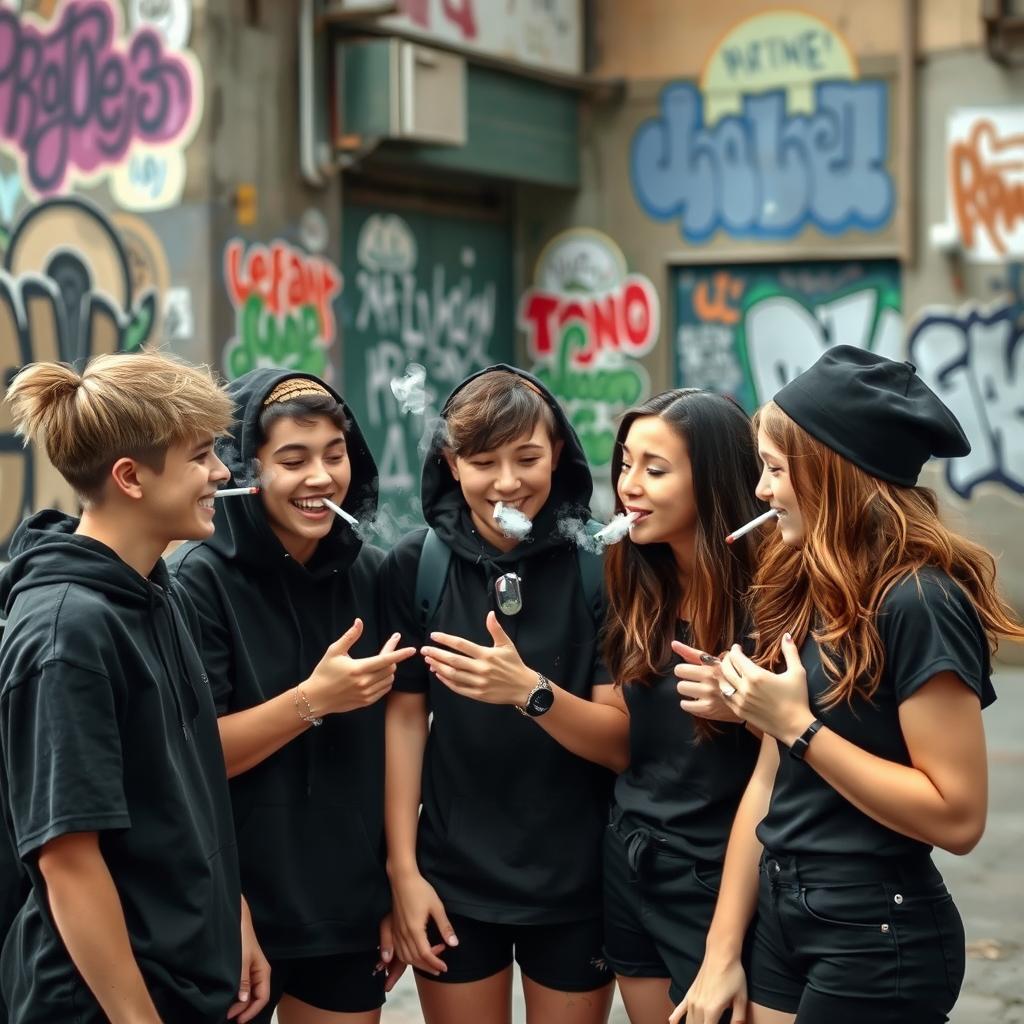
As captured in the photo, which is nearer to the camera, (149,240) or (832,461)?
(832,461)

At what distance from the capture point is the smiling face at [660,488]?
10.2 ft

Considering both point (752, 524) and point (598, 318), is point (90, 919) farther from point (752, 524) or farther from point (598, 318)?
point (598, 318)

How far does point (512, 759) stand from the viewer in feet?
10.5

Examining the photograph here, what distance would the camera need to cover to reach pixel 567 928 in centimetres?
321

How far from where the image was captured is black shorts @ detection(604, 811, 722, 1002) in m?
2.99

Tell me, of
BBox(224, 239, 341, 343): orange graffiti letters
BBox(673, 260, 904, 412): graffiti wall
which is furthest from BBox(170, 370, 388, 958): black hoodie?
BBox(673, 260, 904, 412): graffiti wall

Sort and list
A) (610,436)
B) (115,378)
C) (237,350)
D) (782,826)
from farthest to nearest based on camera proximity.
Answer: (610,436), (237,350), (782,826), (115,378)

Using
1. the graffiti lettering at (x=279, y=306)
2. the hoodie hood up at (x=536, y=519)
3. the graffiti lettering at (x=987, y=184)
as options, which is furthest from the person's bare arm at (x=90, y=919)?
the graffiti lettering at (x=987, y=184)

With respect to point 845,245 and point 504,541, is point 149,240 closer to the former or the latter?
point 845,245

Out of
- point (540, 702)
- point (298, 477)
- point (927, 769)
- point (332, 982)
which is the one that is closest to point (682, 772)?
point (540, 702)

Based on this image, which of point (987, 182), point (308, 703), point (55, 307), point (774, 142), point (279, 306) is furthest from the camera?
point (774, 142)

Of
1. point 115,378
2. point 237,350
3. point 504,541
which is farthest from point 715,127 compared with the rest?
point 115,378

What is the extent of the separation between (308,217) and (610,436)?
3.18 meters

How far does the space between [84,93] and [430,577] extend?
6.66 m
